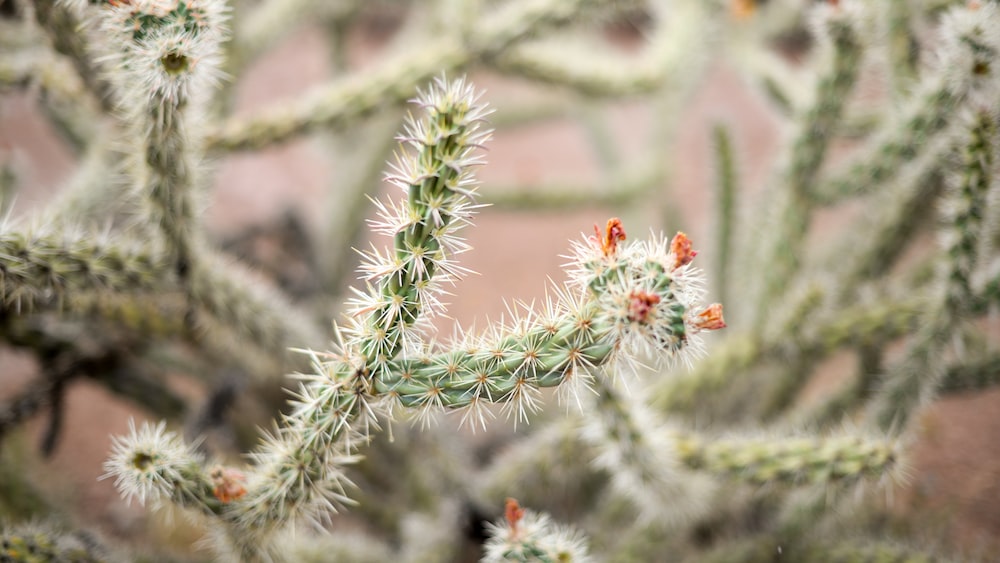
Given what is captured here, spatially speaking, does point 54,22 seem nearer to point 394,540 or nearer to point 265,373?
point 265,373

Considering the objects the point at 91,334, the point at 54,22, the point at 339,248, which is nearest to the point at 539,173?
the point at 339,248

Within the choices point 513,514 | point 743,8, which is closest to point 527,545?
point 513,514

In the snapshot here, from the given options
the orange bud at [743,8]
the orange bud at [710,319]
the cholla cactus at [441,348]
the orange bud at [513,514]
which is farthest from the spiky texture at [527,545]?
the orange bud at [743,8]

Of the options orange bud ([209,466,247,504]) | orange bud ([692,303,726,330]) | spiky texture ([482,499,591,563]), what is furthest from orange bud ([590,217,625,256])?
orange bud ([209,466,247,504])

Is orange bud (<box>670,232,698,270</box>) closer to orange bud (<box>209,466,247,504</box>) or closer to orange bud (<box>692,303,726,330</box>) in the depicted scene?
orange bud (<box>692,303,726,330</box>)

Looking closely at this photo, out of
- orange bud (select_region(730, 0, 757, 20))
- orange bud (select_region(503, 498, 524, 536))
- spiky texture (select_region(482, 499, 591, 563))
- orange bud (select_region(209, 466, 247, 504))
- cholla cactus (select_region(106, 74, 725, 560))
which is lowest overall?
spiky texture (select_region(482, 499, 591, 563))

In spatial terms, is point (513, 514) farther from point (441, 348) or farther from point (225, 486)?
point (225, 486)

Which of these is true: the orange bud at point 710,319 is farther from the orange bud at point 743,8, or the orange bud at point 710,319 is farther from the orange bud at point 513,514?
the orange bud at point 743,8
